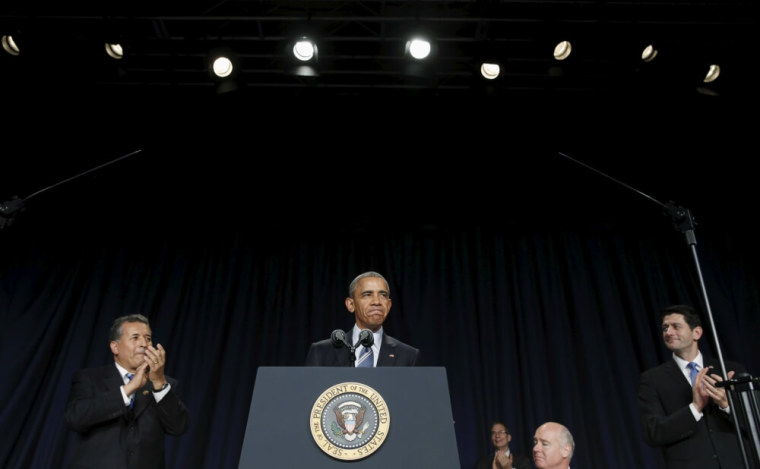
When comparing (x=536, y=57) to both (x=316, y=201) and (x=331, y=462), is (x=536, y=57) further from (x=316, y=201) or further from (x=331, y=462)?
(x=331, y=462)

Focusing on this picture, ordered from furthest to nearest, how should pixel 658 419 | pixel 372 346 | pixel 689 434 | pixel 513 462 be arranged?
pixel 513 462 < pixel 658 419 < pixel 689 434 < pixel 372 346

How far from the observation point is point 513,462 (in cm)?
530

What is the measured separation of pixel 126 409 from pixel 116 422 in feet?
0.34

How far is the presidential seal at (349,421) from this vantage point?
Answer: 4.90 ft

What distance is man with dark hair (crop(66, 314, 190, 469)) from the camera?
2979 millimetres

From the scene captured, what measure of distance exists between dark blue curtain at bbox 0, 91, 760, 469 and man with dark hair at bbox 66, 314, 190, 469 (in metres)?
2.47

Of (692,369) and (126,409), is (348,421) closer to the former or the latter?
(126,409)

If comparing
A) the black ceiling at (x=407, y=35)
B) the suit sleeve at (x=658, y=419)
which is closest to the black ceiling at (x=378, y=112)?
the black ceiling at (x=407, y=35)

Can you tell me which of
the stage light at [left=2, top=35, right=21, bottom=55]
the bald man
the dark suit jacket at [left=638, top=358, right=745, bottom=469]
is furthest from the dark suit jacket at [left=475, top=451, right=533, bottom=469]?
the stage light at [left=2, top=35, right=21, bottom=55]

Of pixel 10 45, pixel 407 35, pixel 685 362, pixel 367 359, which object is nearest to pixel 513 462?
pixel 685 362

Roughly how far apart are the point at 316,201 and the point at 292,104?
4.25 ft

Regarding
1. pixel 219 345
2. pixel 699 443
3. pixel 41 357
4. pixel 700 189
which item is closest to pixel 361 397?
pixel 699 443

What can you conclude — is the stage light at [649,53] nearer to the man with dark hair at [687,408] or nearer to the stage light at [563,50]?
the stage light at [563,50]

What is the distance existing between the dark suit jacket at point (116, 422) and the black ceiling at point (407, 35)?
2.57m
